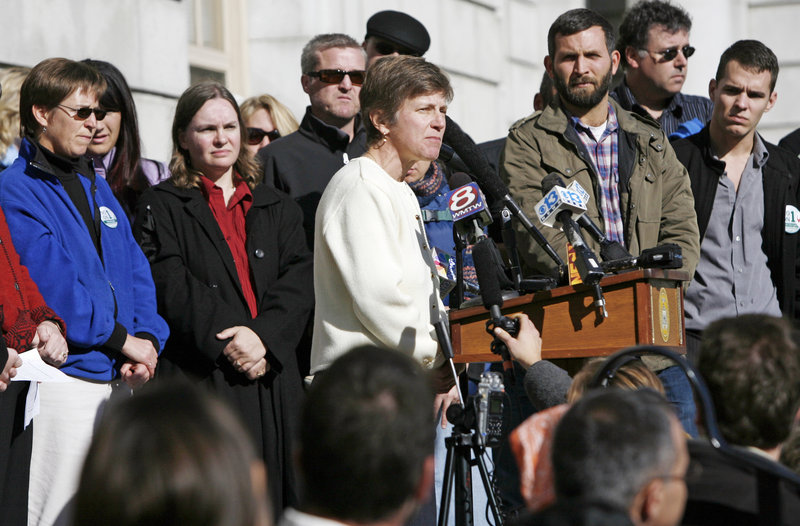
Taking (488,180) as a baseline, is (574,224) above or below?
below

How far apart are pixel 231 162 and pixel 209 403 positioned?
3.33m

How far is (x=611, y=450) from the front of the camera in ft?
6.58

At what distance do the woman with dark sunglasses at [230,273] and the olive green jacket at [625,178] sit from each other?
3.24 feet

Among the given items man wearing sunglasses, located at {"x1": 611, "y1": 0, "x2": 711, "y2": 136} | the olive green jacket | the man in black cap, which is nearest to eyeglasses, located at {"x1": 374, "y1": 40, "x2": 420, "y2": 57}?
the man in black cap

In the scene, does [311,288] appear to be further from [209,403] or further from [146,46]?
[209,403]

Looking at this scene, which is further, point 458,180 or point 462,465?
point 458,180

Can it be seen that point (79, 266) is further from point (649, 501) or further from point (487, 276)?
point (649, 501)

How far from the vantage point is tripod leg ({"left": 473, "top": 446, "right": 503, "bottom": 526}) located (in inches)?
151

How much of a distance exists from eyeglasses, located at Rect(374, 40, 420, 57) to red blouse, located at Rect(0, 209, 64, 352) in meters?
2.49

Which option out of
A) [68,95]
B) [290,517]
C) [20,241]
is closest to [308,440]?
[290,517]

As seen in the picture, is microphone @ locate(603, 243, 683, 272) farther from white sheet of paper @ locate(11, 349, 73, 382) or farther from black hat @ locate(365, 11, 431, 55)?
black hat @ locate(365, 11, 431, 55)

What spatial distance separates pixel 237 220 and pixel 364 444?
3.03 meters

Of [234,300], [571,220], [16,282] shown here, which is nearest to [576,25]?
[571,220]

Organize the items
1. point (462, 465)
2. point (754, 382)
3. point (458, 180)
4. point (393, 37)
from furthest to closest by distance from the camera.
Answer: point (393, 37)
point (458, 180)
point (462, 465)
point (754, 382)
